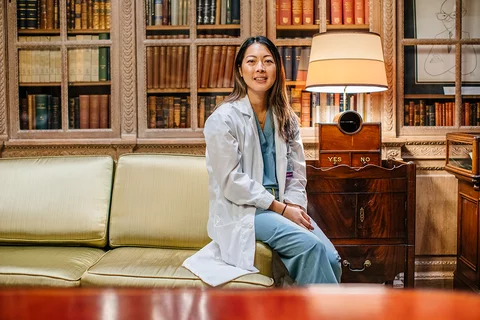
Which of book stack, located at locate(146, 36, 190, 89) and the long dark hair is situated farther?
book stack, located at locate(146, 36, 190, 89)

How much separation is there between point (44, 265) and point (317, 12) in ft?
6.61

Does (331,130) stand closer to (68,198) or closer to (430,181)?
(430,181)

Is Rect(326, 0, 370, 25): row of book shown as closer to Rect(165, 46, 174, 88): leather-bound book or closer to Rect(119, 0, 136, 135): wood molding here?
Rect(165, 46, 174, 88): leather-bound book

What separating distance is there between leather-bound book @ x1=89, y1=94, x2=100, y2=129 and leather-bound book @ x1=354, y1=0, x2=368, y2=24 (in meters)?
1.56

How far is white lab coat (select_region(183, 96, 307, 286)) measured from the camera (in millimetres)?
2020

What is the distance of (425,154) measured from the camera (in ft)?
10.4

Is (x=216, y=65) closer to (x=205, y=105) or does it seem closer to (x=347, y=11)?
(x=205, y=105)

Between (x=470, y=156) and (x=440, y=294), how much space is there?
197 cm

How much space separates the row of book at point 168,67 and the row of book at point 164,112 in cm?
7

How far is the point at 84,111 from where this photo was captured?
3205 millimetres

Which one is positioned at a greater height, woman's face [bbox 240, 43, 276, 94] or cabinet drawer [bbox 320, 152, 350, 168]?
woman's face [bbox 240, 43, 276, 94]

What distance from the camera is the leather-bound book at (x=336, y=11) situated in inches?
123

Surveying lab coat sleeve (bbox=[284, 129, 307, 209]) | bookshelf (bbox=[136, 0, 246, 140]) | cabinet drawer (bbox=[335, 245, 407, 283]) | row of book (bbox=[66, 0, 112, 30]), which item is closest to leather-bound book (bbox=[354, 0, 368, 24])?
bookshelf (bbox=[136, 0, 246, 140])

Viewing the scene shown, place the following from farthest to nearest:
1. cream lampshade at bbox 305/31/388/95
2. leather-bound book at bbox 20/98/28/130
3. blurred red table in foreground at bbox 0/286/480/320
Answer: leather-bound book at bbox 20/98/28/130
cream lampshade at bbox 305/31/388/95
blurred red table in foreground at bbox 0/286/480/320
